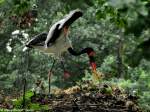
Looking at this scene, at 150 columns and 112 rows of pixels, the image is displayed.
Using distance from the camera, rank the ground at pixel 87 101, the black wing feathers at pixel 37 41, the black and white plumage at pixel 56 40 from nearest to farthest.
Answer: the ground at pixel 87 101
the black and white plumage at pixel 56 40
the black wing feathers at pixel 37 41

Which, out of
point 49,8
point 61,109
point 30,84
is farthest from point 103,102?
point 49,8

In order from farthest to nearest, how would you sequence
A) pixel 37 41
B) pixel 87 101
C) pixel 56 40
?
pixel 37 41
pixel 56 40
pixel 87 101

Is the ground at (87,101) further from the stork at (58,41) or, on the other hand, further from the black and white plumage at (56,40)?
the black and white plumage at (56,40)

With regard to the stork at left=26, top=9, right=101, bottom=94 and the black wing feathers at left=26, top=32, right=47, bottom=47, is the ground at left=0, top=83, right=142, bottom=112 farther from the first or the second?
the black wing feathers at left=26, top=32, right=47, bottom=47

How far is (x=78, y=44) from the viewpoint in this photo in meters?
13.9

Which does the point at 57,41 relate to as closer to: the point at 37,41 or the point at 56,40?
the point at 56,40

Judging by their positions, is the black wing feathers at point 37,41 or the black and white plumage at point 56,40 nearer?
the black and white plumage at point 56,40

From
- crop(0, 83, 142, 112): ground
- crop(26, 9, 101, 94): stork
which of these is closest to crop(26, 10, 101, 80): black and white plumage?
crop(26, 9, 101, 94): stork

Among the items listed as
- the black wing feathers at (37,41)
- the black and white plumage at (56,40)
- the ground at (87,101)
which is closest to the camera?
the ground at (87,101)

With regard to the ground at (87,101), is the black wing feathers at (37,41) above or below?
above

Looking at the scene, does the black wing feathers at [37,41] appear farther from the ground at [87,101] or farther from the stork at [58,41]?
the ground at [87,101]

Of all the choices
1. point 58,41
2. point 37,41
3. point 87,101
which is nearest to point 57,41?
point 58,41

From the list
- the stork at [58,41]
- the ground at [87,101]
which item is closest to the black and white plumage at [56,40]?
the stork at [58,41]

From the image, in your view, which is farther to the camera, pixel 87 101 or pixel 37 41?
pixel 37 41
